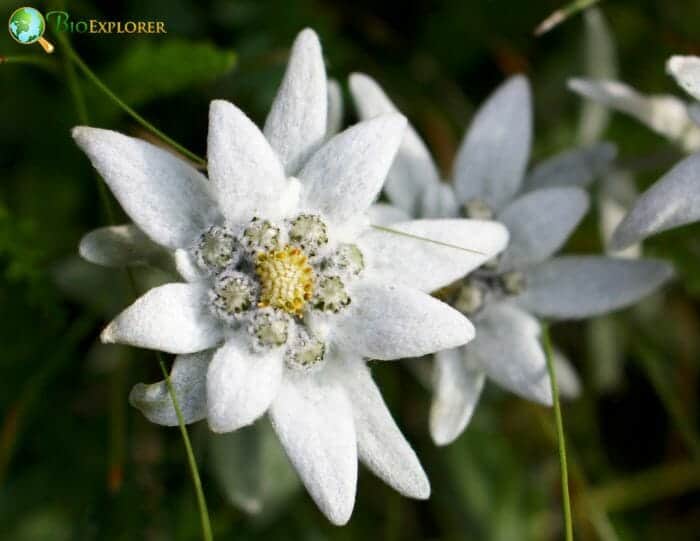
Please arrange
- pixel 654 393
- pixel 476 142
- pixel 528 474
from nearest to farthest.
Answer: pixel 476 142, pixel 528 474, pixel 654 393

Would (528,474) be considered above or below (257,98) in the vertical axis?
below

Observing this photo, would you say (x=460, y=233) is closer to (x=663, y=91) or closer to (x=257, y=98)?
(x=257, y=98)

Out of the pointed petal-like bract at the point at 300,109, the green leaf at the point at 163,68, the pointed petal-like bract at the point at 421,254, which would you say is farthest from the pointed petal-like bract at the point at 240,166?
the green leaf at the point at 163,68

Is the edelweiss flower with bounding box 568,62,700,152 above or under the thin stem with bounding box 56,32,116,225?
under

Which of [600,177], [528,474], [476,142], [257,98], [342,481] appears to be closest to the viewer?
[342,481]

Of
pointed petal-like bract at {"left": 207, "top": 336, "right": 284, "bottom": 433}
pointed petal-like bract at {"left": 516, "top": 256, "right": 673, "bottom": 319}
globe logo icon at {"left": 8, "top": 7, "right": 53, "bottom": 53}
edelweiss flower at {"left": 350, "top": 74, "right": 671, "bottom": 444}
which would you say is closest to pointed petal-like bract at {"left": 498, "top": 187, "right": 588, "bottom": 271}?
edelweiss flower at {"left": 350, "top": 74, "right": 671, "bottom": 444}

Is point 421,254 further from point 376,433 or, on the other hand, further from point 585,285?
point 585,285

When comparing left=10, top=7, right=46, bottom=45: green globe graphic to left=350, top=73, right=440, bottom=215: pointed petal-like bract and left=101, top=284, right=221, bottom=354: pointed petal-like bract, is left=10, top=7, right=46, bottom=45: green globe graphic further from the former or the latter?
left=101, top=284, right=221, bottom=354: pointed petal-like bract

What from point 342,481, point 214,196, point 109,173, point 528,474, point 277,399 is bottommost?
point 528,474

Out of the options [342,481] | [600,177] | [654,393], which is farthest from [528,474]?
[342,481]
